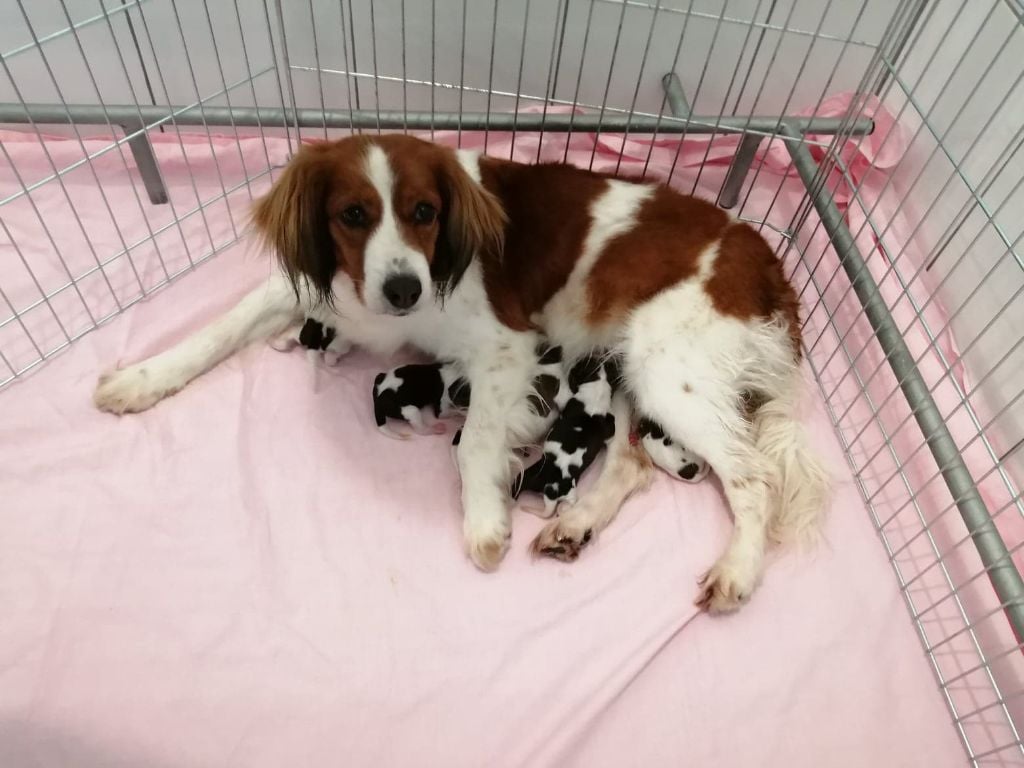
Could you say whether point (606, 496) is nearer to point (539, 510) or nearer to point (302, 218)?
point (539, 510)

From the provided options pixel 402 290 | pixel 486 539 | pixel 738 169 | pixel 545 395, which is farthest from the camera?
pixel 738 169

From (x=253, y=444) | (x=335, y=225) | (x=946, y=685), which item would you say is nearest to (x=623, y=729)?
(x=946, y=685)

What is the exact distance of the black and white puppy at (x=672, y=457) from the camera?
63.7 inches

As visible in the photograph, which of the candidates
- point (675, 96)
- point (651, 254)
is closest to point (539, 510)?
point (651, 254)

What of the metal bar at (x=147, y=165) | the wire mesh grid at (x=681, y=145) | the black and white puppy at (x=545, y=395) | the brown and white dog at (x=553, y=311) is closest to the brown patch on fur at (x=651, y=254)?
the brown and white dog at (x=553, y=311)

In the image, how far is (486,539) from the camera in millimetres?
1465

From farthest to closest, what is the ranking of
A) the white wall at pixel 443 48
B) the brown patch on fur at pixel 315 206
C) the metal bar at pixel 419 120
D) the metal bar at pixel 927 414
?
the white wall at pixel 443 48 → the metal bar at pixel 419 120 → the brown patch on fur at pixel 315 206 → the metal bar at pixel 927 414

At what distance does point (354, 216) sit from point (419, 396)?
1.47 feet

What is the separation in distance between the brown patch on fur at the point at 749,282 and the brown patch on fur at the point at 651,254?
5 centimetres

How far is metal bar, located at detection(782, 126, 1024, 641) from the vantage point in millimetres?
1270

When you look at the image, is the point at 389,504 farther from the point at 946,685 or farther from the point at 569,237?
the point at 946,685

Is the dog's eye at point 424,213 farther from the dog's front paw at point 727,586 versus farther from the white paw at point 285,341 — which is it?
the dog's front paw at point 727,586

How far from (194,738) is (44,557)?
0.49 m

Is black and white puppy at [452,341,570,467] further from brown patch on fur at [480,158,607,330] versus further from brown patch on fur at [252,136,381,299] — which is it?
brown patch on fur at [252,136,381,299]
